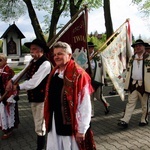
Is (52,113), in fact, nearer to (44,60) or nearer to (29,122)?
(44,60)

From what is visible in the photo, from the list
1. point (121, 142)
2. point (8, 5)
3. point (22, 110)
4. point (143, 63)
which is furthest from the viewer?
point (8, 5)

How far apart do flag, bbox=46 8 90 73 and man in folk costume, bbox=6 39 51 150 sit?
0.49 m

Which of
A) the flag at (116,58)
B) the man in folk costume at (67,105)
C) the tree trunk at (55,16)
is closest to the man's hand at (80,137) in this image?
the man in folk costume at (67,105)

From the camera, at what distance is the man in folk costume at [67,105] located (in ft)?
9.88

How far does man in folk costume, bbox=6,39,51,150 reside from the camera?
418cm

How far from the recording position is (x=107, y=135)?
5.57 meters

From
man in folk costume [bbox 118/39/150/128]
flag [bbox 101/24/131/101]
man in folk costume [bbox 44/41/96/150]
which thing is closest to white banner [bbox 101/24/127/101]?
flag [bbox 101/24/131/101]

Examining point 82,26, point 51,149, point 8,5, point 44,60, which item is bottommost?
point 51,149

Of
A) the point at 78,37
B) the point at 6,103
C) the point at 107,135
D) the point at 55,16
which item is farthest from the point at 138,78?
the point at 55,16

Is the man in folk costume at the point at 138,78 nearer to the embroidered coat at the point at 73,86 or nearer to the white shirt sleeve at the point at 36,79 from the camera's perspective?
the white shirt sleeve at the point at 36,79

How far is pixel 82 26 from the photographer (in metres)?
4.79

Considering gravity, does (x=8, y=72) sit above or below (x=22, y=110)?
above

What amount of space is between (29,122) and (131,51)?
10.2 feet

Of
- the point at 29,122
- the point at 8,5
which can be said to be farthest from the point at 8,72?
the point at 8,5
